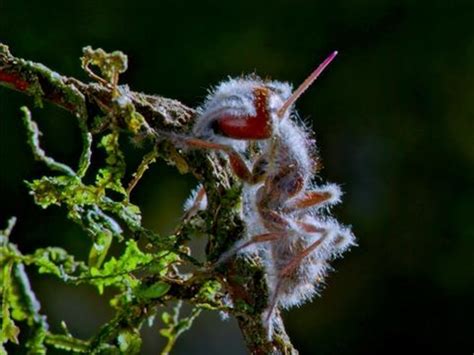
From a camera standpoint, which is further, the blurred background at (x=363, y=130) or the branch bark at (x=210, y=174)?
the blurred background at (x=363, y=130)

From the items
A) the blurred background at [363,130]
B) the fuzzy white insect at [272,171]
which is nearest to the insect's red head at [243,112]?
the fuzzy white insect at [272,171]

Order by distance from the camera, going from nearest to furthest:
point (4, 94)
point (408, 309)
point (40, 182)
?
1. point (40, 182)
2. point (4, 94)
3. point (408, 309)

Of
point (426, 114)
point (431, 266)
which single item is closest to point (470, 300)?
point (431, 266)

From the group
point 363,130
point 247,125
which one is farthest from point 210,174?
point 363,130

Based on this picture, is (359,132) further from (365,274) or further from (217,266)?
(217,266)

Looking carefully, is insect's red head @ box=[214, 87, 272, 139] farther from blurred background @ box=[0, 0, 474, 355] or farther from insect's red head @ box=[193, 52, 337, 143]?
blurred background @ box=[0, 0, 474, 355]

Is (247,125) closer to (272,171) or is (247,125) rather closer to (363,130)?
(272,171)

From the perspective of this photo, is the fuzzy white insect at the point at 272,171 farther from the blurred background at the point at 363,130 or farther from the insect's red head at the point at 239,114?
the blurred background at the point at 363,130
